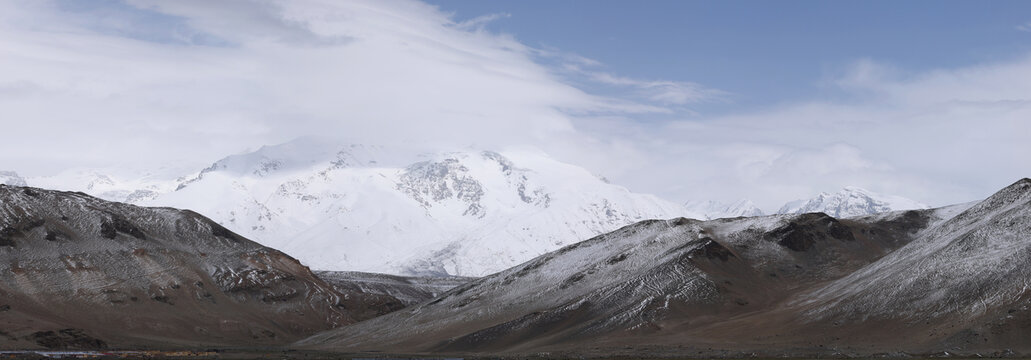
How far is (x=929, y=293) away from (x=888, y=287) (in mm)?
10238

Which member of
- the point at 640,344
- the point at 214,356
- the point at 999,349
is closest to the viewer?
the point at 999,349

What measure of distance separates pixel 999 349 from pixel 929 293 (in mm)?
31977

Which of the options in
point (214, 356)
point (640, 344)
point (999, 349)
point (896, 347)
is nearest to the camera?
point (999, 349)

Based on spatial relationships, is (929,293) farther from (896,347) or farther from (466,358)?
(466,358)

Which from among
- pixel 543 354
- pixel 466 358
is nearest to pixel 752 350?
pixel 543 354

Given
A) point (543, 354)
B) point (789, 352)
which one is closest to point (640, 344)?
point (543, 354)

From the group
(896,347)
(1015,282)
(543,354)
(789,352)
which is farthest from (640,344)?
(1015,282)

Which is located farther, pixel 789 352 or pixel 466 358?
pixel 466 358

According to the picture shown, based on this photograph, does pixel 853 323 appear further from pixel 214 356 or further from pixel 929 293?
pixel 214 356

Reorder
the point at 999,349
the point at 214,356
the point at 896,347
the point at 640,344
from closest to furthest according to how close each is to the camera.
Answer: the point at 999,349
the point at 896,347
the point at 214,356
the point at 640,344

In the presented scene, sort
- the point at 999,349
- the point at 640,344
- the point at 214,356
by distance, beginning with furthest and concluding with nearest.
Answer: the point at 640,344, the point at 214,356, the point at 999,349

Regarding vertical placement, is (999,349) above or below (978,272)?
below

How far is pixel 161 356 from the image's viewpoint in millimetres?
176125

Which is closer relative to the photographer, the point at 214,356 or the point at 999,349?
the point at 999,349
